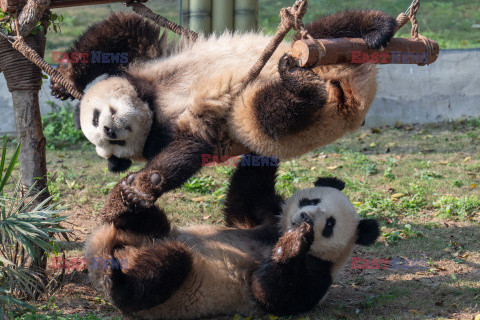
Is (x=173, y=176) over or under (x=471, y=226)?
over

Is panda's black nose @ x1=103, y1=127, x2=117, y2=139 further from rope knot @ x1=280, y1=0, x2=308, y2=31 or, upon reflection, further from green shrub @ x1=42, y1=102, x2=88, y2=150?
green shrub @ x1=42, y1=102, x2=88, y2=150

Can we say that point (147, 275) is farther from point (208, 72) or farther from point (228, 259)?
point (208, 72)

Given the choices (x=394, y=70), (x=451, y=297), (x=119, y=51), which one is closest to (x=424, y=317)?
(x=451, y=297)

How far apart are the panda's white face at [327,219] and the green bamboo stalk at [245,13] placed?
4361 mm

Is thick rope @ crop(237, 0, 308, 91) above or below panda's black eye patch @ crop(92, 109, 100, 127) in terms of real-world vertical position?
above

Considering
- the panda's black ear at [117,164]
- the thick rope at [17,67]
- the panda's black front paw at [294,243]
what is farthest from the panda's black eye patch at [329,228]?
the thick rope at [17,67]

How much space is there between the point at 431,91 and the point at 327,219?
702cm

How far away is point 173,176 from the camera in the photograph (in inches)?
151

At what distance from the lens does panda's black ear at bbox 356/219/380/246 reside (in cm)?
473

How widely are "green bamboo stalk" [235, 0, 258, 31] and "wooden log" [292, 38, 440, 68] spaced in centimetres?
488

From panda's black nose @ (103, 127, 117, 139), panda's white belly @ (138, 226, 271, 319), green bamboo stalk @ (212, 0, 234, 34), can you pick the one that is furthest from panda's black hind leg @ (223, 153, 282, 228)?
green bamboo stalk @ (212, 0, 234, 34)

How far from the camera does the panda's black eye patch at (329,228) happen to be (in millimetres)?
4660

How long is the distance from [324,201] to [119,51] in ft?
7.10

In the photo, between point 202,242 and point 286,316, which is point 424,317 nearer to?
point 286,316
